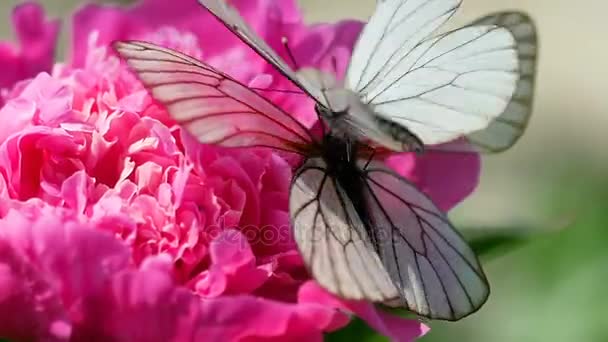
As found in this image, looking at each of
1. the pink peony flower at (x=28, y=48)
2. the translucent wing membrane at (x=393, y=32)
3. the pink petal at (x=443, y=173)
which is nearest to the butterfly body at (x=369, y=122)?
the translucent wing membrane at (x=393, y=32)

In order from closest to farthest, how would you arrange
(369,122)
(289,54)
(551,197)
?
(369,122)
(289,54)
(551,197)

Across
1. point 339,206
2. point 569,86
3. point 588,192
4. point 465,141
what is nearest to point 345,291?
point 339,206

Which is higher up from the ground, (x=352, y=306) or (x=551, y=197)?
(x=352, y=306)

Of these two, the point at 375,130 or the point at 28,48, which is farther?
the point at 28,48

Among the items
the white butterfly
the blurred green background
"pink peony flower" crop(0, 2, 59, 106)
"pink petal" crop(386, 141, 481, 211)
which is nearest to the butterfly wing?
the white butterfly

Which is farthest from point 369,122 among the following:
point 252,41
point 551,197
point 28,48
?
point 551,197

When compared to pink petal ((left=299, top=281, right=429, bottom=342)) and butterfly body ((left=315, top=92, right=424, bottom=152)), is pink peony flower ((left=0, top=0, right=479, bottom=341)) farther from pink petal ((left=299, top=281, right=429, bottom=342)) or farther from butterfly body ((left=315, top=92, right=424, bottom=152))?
butterfly body ((left=315, top=92, right=424, bottom=152))

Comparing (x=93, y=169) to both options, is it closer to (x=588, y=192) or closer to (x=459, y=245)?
(x=459, y=245)

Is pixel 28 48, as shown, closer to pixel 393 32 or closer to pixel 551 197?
pixel 393 32
